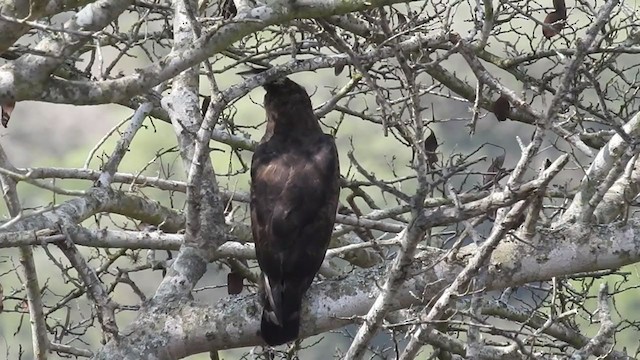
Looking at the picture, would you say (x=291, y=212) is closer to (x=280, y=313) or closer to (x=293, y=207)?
(x=293, y=207)

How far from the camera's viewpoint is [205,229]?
485 centimetres

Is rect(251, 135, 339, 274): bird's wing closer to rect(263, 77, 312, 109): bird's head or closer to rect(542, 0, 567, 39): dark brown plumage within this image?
rect(263, 77, 312, 109): bird's head

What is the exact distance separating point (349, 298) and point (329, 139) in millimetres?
1506

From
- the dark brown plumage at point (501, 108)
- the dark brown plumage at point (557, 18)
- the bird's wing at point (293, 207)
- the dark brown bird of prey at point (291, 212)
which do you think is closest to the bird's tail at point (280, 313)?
the dark brown bird of prey at point (291, 212)

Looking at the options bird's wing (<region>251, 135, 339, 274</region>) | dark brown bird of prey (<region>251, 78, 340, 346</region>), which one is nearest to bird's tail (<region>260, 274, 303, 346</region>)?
dark brown bird of prey (<region>251, 78, 340, 346</region>)

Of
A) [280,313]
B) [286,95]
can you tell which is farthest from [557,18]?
[280,313]

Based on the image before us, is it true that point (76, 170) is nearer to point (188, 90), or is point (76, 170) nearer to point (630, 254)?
point (188, 90)

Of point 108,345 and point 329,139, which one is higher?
point 329,139

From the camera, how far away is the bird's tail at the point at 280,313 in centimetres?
440

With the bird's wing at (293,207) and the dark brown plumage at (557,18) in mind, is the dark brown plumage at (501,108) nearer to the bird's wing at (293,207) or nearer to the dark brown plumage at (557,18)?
the dark brown plumage at (557,18)

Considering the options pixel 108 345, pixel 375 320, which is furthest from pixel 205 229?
pixel 375 320

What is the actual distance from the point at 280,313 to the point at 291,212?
79 centimetres

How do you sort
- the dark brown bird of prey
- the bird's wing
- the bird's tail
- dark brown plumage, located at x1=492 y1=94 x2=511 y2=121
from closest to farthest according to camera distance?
the bird's tail → the dark brown bird of prey → the bird's wing → dark brown plumage, located at x1=492 y1=94 x2=511 y2=121

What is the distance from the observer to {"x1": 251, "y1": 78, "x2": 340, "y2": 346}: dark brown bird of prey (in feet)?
15.5
